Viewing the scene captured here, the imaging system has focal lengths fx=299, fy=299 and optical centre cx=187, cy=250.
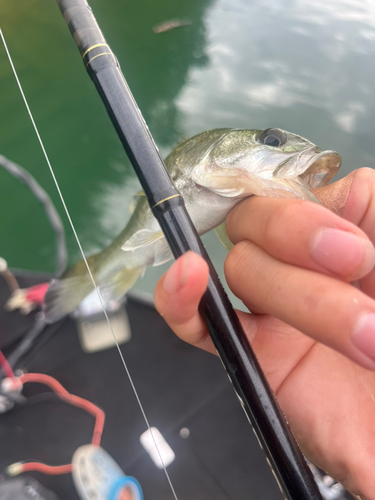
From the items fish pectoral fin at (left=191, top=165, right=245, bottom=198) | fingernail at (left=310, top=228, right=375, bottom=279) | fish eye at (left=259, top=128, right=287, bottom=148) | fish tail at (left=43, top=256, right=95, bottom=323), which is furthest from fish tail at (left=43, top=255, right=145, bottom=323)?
fingernail at (left=310, top=228, right=375, bottom=279)

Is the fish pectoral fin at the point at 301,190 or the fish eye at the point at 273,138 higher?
the fish eye at the point at 273,138

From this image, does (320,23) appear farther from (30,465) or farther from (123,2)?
(30,465)

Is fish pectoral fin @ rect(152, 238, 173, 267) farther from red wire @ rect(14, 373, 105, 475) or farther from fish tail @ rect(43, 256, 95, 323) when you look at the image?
red wire @ rect(14, 373, 105, 475)

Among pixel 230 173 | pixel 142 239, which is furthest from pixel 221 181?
pixel 142 239

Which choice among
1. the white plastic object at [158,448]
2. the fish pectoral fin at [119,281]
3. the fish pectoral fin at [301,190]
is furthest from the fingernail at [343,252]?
the white plastic object at [158,448]

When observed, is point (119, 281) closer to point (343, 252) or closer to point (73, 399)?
point (73, 399)

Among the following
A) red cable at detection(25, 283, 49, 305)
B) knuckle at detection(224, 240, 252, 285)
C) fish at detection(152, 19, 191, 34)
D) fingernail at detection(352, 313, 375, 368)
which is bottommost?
red cable at detection(25, 283, 49, 305)

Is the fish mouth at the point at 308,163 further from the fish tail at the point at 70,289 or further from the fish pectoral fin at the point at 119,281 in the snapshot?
the fish tail at the point at 70,289
